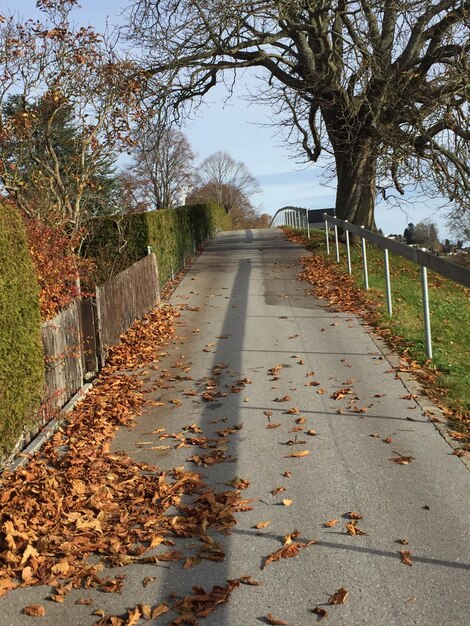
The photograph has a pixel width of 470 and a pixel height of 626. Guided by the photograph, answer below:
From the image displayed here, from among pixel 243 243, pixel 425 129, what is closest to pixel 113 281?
pixel 425 129

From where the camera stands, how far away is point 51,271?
9906 mm

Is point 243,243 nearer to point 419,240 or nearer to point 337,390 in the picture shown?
point 337,390

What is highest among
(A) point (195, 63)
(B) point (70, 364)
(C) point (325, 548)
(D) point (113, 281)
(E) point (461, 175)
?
(A) point (195, 63)

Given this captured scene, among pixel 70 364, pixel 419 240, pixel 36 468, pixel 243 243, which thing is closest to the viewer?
pixel 36 468

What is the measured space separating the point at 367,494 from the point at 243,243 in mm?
25518

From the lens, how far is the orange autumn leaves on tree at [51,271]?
30.7 ft

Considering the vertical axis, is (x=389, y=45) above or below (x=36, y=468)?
above

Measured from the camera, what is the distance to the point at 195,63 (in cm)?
1892

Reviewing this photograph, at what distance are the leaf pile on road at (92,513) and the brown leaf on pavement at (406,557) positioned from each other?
1085mm

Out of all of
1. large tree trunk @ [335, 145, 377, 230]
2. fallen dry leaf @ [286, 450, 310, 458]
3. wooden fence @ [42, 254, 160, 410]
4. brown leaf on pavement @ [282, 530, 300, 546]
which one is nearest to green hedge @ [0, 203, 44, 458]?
wooden fence @ [42, 254, 160, 410]

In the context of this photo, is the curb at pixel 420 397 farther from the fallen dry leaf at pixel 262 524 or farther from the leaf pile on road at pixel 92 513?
the leaf pile on road at pixel 92 513

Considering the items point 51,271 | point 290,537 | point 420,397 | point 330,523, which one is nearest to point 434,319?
point 420,397

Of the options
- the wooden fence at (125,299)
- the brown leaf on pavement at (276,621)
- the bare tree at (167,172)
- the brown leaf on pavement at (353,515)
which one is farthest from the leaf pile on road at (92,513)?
the bare tree at (167,172)

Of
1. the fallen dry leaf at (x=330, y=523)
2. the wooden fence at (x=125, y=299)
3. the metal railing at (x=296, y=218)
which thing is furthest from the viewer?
the metal railing at (x=296, y=218)
